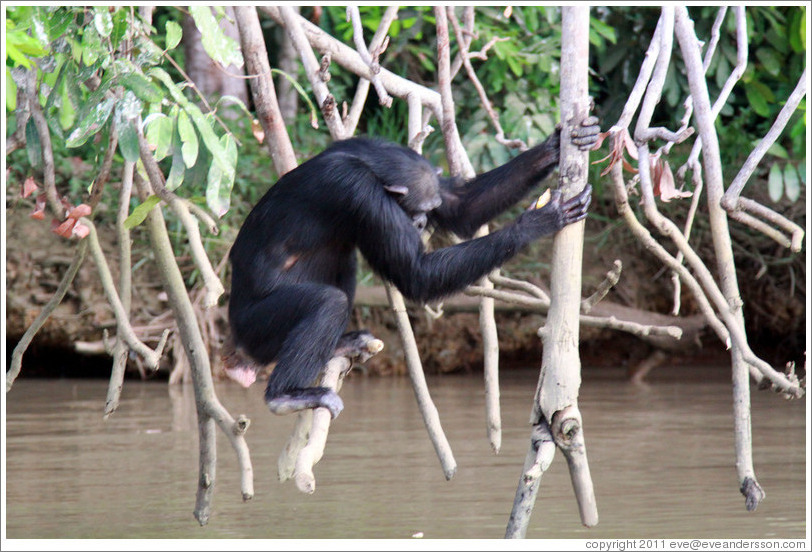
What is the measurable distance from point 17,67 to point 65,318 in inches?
247

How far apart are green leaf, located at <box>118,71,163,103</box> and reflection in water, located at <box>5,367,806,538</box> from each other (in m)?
2.21

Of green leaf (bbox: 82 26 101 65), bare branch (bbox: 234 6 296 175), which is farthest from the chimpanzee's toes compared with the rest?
green leaf (bbox: 82 26 101 65)

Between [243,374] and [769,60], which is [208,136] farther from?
[769,60]

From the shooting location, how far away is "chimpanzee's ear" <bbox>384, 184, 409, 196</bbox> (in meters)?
4.26

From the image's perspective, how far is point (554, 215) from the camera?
11.5ft

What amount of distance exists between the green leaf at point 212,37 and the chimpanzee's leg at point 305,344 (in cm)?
89

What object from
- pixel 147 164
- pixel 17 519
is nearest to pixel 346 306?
pixel 147 164

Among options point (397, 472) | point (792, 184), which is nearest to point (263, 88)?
point (397, 472)

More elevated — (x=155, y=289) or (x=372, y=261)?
(x=372, y=261)

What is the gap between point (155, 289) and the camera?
35.1 feet

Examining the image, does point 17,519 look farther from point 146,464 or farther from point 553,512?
point 553,512

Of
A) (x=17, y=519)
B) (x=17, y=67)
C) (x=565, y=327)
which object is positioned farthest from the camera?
(x=17, y=519)

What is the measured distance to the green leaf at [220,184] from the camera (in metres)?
3.84

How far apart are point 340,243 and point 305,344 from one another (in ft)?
1.98
